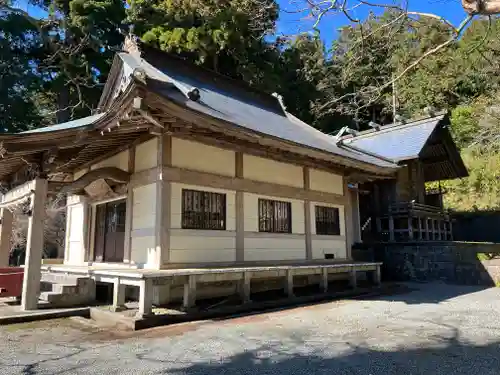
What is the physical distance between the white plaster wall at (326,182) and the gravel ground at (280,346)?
12.8 ft

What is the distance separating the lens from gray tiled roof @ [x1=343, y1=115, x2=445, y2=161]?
13.8 meters

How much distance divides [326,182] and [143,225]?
5.13 metres

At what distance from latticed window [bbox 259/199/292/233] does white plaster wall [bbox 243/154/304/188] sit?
52 centimetres

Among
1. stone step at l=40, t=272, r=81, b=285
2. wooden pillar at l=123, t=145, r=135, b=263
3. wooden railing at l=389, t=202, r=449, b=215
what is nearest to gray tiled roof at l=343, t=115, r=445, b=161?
wooden railing at l=389, t=202, r=449, b=215

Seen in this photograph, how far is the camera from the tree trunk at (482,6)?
9.17 feet

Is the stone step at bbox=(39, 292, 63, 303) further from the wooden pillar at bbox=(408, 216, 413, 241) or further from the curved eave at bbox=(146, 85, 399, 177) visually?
the wooden pillar at bbox=(408, 216, 413, 241)

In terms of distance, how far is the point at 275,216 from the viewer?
8875mm

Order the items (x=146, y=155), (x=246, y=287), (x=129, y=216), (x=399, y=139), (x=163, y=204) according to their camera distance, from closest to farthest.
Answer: (x=163, y=204) → (x=246, y=287) → (x=146, y=155) → (x=129, y=216) → (x=399, y=139)

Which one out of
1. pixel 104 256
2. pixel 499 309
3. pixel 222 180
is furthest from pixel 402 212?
pixel 104 256

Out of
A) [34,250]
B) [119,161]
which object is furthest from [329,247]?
[34,250]

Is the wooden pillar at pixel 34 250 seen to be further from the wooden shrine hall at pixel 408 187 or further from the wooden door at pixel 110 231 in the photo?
the wooden shrine hall at pixel 408 187

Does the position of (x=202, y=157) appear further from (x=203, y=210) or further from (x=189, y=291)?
(x=189, y=291)

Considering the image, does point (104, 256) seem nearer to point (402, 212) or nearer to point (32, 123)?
point (402, 212)

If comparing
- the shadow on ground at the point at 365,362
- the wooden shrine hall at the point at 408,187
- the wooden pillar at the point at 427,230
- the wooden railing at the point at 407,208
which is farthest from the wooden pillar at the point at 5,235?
the wooden pillar at the point at 427,230
